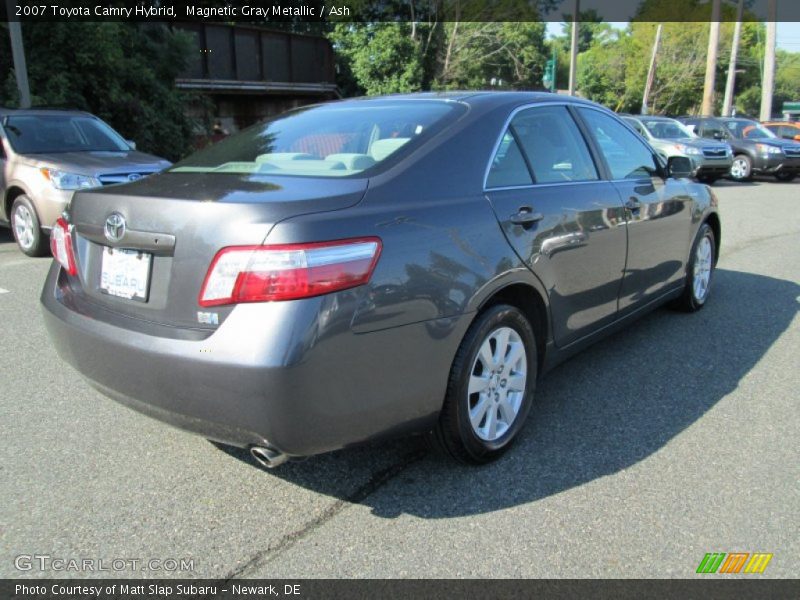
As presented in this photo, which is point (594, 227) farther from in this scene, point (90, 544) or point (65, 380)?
point (65, 380)

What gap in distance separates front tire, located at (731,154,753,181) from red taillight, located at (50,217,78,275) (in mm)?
18850

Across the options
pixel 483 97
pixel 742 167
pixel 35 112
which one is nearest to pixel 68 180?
pixel 35 112

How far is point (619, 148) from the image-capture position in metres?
4.18

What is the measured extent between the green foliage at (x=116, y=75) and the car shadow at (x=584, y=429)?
37.0ft

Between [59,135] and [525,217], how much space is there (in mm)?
7208

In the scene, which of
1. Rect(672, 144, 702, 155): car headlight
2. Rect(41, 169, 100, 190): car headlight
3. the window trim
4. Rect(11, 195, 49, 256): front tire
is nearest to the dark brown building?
Rect(11, 195, 49, 256): front tire

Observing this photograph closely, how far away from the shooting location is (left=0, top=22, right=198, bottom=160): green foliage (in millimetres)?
12492

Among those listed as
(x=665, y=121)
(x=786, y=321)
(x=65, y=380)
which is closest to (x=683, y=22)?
(x=665, y=121)

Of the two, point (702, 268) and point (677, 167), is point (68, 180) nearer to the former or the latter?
point (677, 167)

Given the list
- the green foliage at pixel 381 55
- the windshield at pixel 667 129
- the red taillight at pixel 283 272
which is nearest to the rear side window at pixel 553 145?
the red taillight at pixel 283 272

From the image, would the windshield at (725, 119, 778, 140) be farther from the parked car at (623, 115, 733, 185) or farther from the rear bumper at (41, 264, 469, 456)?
the rear bumper at (41, 264, 469, 456)

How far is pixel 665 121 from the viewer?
18016 mm

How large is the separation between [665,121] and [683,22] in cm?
3861

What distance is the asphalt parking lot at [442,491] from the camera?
237 cm
